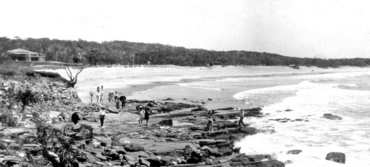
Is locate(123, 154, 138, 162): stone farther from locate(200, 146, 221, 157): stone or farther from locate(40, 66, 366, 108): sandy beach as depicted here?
locate(40, 66, 366, 108): sandy beach

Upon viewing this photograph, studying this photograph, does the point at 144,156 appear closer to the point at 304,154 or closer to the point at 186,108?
the point at 304,154

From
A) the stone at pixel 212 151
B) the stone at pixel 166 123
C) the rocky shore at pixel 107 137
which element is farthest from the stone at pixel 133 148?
the stone at pixel 166 123

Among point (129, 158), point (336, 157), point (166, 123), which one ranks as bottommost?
point (336, 157)

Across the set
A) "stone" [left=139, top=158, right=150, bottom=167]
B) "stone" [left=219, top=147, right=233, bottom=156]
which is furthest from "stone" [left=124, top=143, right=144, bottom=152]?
"stone" [left=219, top=147, right=233, bottom=156]

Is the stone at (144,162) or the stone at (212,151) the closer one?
the stone at (144,162)

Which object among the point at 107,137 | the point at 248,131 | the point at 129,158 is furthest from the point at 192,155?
the point at 248,131

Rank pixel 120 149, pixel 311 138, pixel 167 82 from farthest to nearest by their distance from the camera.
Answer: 1. pixel 167 82
2. pixel 311 138
3. pixel 120 149

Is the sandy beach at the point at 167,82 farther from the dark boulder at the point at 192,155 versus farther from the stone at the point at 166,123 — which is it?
the dark boulder at the point at 192,155

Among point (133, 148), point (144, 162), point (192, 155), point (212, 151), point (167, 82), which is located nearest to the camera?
point (144, 162)

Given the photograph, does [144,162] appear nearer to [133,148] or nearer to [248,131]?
[133,148]

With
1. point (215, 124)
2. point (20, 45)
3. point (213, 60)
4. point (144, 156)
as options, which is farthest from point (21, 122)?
point (213, 60)
